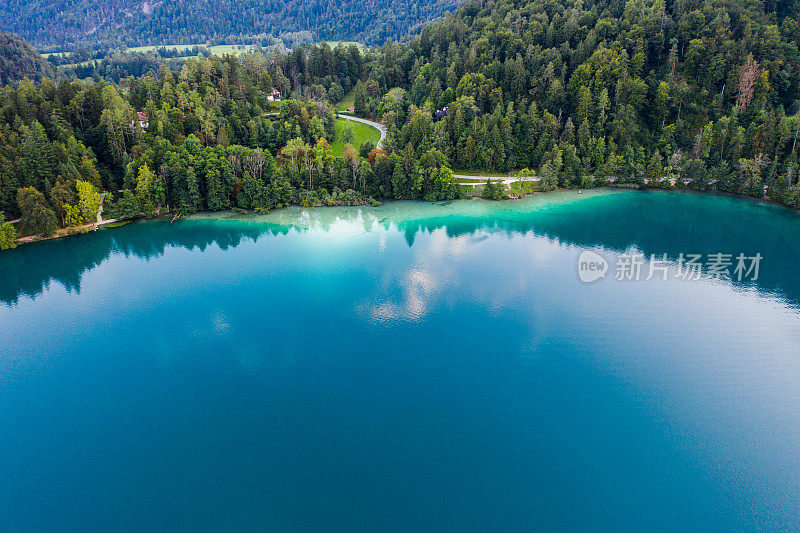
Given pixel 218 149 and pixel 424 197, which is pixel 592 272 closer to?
pixel 424 197

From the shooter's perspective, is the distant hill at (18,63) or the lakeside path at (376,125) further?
the distant hill at (18,63)

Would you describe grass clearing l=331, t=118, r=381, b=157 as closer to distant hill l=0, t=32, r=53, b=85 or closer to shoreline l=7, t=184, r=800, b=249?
shoreline l=7, t=184, r=800, b=249

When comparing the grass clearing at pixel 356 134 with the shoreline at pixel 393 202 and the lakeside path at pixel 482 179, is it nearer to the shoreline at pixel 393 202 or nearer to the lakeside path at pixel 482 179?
the shoreline at pixel 393 202

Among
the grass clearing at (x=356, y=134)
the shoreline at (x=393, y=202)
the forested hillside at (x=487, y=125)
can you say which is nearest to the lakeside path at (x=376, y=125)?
the grass clearing at (x=356, y=134)

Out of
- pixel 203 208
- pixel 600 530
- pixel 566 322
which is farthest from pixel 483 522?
pixel 203 208

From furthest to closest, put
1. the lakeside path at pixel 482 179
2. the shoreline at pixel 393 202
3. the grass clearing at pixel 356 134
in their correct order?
the grass clearing at pixel 356 134 < the lakeside path at pixel 482 179 < the shoreline at pixel 393 202
